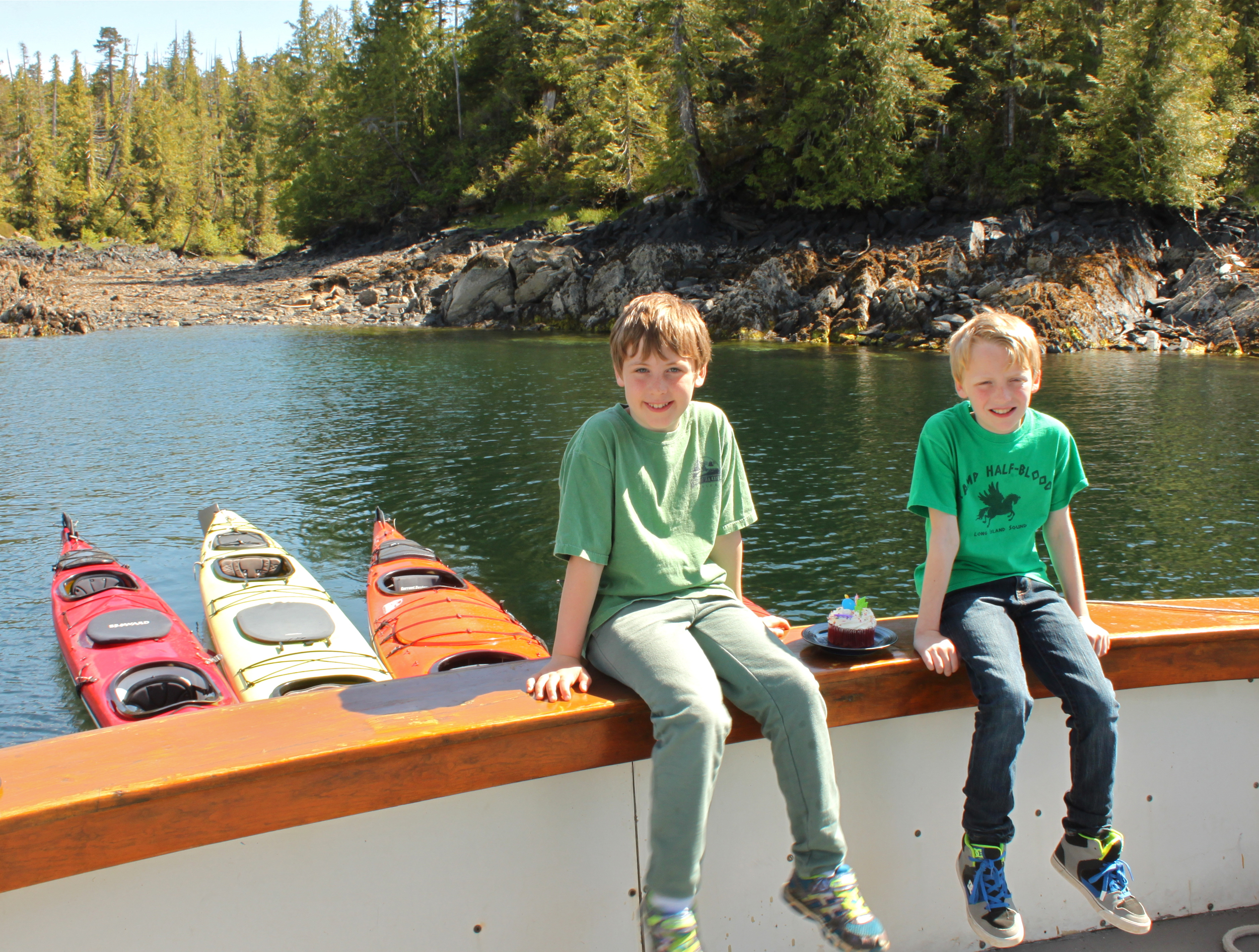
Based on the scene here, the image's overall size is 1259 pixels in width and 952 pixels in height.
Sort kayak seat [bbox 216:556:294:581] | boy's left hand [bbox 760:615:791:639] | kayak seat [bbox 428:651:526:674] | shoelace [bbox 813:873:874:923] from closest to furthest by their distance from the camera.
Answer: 1. shoelace [bbox 813:873:874:923]
2. boy's left hand [bbox 760:615:791:639]
3. kayak seat [bbox 428:651:526:674]
4. kayak seat [bbox 216:556:294:581]

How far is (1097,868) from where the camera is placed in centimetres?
272

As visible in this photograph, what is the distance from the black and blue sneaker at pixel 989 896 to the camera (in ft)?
8.63

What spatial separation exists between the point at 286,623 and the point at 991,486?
6.97 meters

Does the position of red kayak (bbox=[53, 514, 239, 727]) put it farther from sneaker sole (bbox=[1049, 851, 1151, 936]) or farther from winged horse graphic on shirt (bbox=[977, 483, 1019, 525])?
sneaker sole (bbox=[1049, 851, 1151, 936])

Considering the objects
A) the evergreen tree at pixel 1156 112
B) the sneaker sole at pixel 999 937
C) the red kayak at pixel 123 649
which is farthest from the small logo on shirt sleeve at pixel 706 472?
the evergreen tree at pixel 1156 112

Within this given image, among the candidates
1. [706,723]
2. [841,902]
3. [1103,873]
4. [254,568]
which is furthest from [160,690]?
[1103,873]

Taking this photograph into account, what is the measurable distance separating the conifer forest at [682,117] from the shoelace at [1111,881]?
43.5m

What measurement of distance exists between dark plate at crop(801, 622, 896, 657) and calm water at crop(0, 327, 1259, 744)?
809 centimetres

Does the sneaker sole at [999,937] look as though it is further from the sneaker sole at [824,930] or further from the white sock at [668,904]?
the white sock at [668,904]

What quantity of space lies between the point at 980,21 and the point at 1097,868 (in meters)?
49.1

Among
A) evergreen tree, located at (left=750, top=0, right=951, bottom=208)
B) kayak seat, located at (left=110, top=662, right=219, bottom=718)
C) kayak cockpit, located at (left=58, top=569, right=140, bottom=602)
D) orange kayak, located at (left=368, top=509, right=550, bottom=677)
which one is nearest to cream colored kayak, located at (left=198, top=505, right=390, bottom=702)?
orange kayak, located at (left=368, top=509, right=550, bottom=677)

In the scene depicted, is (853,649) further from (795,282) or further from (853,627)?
(795,282)

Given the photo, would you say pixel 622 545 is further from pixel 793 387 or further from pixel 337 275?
pixel 337 275

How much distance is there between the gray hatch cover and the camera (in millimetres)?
8148
